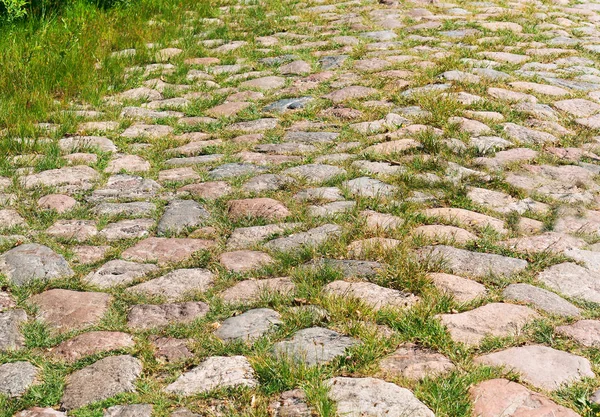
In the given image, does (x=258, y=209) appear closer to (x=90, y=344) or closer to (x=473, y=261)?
(x=473, y=261)

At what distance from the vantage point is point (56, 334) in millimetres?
2709

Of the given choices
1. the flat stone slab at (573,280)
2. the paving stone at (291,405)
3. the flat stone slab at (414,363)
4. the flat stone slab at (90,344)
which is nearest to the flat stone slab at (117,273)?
the flat stone slab at (90,344)

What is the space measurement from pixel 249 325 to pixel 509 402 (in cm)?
90

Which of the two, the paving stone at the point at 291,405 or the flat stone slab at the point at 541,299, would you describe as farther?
the flat stone slab at the point at 541,299

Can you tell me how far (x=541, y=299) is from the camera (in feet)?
9.44

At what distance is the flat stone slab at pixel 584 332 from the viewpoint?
8.57ft

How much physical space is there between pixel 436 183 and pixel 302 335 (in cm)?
157

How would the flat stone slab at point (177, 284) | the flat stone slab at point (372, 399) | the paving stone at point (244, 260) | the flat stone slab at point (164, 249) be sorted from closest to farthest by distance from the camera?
1. the flat stone slab at point (372, 399)
2. the flat stone slab at point (177, 284)
3. the paving stone at point (244, 260)
4. the flat stone slab at point (164, 249)

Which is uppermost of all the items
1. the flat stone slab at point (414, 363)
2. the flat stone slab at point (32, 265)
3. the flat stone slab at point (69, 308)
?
the flat stone slab at point (32, 265)

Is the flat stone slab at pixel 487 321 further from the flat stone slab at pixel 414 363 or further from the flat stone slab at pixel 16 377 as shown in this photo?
the flat stone slab at pixel 16 377

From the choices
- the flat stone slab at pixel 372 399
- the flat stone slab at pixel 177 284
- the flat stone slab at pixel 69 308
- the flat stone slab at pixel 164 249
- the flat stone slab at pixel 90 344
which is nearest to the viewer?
the flat stone slab at pixel 372 399

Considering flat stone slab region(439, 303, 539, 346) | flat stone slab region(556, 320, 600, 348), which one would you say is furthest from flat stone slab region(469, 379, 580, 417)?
flat stone slab region(556, 320, 600, 348)

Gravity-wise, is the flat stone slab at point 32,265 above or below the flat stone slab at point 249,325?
above

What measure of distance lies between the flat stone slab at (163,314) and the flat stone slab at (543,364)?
1.00 meters
